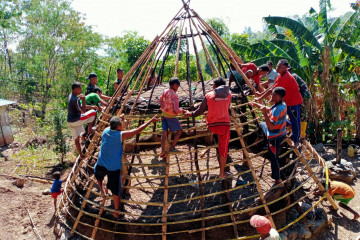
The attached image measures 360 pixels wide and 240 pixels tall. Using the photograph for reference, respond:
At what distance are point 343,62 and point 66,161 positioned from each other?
34.8ft

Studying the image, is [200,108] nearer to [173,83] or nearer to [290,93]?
[173,83]

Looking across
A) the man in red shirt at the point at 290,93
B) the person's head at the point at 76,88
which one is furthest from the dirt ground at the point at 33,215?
the person's head at the point at 76,88

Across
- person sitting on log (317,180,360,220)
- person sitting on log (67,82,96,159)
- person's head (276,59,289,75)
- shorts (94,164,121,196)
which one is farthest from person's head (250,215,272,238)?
person sitting on log (67,82,96,159)

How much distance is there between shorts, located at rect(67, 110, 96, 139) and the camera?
5727 mm

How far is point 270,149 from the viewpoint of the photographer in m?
4.91

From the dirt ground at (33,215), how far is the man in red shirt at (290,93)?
1955 millimetres

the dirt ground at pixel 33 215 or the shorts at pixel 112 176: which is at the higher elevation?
the shorts at pixel 112 176

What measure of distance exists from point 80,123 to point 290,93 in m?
4.22

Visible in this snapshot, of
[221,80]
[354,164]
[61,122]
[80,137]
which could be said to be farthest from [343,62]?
[61,122]

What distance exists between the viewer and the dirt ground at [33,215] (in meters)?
5.55

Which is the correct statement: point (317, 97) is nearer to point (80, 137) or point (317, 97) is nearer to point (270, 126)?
point (270, 126)

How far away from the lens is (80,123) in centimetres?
578

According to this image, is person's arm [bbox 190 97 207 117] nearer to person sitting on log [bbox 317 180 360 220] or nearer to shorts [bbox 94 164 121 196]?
shorts [bbox 94 164 121 196]

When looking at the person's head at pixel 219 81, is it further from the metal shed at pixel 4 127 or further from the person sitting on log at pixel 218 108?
the metal shed at pixel 4 127
